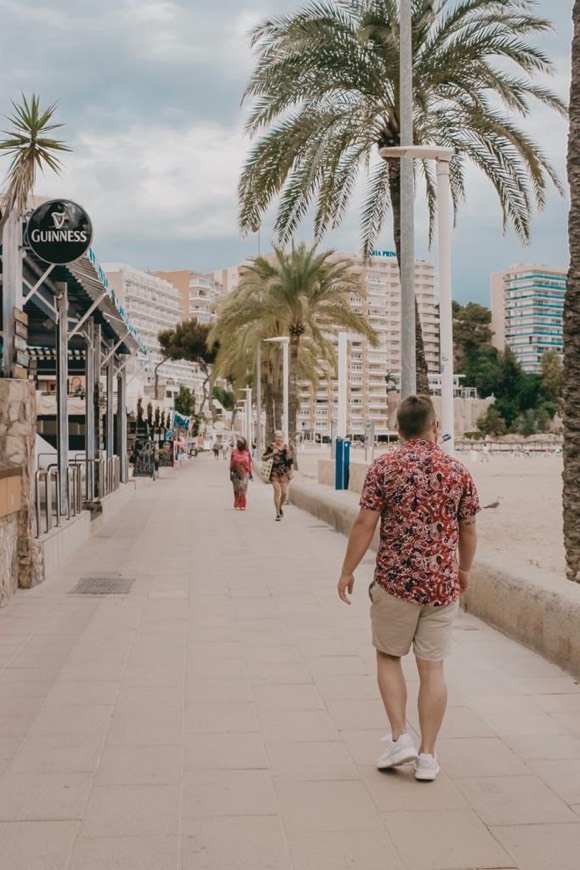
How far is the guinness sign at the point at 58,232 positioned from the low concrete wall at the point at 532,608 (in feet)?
16.9

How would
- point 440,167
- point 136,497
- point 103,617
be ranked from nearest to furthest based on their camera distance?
point 103,617, point 440,167, point 136,497

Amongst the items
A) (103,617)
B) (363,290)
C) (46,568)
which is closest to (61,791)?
(103,617)

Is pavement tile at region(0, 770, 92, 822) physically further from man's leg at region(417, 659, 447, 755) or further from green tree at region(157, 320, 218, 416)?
green tree at region(157, 320, 218, 416)

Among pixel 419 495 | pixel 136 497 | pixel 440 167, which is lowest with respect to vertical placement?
pixel 136 497

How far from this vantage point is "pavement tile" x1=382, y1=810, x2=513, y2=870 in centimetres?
354

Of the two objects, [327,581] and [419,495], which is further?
[327,581]

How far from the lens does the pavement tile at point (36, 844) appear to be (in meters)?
3.51

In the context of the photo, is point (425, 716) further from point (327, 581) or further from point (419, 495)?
point (327, 581)

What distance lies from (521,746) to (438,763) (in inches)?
21.8

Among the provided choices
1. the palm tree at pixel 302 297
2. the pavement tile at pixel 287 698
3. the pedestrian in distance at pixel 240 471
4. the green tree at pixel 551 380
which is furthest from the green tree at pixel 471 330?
the pavement tile at pixel 287 698

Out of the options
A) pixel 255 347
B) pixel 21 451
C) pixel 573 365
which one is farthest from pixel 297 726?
pixel 255 347

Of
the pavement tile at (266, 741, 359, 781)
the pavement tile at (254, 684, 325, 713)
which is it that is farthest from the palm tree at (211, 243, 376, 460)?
the pavement tile at (266, 741, 359, 781)

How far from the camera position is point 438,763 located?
4613 millimetres

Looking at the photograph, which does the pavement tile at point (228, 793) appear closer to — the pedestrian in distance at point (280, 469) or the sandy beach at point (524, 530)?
the sandy beach at point (524, 530)
